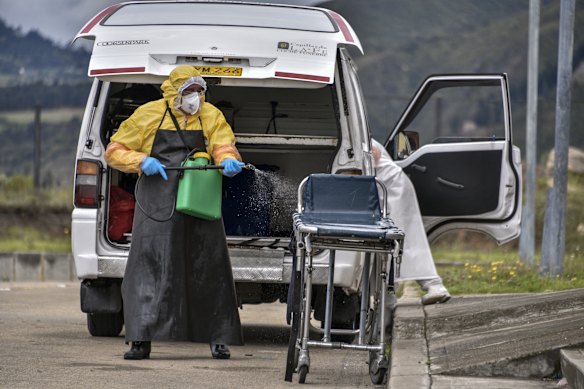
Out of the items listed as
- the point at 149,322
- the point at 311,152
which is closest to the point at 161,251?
the point at 149,322

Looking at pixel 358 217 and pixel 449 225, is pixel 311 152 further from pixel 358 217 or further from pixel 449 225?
pixel 358 217

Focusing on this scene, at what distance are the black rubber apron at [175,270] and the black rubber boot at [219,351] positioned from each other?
0.36ft

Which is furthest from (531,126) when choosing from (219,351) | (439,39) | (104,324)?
(439,39)

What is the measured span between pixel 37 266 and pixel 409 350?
12091 millimetres

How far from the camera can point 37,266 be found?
795 inches

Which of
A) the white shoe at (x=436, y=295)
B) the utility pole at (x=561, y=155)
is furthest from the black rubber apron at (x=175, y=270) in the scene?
the utility pole at (x=561, y=155)

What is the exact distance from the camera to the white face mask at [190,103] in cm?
948

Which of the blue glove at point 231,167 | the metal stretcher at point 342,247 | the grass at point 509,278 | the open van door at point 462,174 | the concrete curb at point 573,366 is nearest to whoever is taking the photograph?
the concrete curb at point 573,366

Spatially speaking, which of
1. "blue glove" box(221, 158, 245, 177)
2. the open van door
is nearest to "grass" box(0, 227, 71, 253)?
the open van door

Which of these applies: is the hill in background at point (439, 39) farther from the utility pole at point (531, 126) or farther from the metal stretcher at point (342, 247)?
the metal stretcher at point (342, 247)

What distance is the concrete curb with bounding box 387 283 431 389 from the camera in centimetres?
755

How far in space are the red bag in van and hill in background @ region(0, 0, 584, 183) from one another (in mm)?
14378

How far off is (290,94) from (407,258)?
5.43 ft

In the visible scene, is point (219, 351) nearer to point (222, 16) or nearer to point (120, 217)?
point (120, 217)
